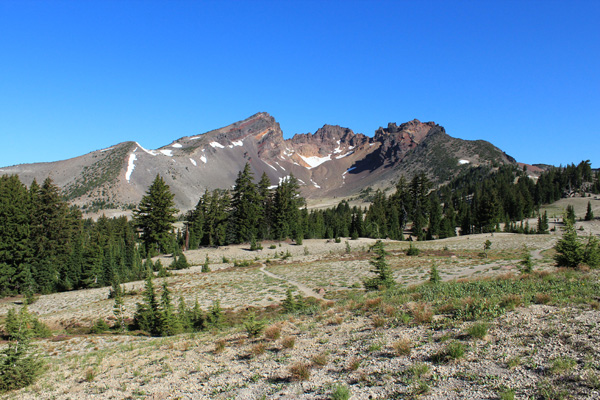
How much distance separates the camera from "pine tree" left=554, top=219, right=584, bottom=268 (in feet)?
56.6

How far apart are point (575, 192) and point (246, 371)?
15823 centimetres

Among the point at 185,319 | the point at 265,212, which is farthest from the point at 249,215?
the point at 185,319

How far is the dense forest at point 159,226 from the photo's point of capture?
37750 millimetres

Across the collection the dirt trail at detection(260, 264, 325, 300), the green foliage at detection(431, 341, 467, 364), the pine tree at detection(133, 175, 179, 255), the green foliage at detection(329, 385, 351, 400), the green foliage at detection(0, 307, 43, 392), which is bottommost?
the dirt trail at detection(260, 264, 325, 300)

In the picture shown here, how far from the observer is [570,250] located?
17.7 m

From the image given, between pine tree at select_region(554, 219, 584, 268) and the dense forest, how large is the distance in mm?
35148

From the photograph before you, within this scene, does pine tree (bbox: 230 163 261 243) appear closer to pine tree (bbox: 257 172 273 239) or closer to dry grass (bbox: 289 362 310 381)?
pine tree (bbox: 257 172 273 239)

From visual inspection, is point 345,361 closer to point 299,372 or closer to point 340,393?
point 299,372

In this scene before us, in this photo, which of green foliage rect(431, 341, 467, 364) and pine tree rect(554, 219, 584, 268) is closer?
green foliage rect(431, 341, 467, 364)

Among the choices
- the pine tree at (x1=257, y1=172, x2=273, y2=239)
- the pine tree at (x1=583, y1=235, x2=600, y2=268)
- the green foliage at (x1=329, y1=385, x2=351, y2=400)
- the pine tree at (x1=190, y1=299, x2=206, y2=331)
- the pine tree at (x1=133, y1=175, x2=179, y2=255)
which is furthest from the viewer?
the pine tree at (x1=257, y1=172, x2=273, y2=239)

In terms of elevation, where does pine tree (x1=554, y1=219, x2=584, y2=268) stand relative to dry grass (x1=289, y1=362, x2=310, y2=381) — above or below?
above

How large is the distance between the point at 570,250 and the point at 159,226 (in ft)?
126

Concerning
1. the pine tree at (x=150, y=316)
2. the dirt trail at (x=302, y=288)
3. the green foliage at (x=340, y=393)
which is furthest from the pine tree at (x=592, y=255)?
the pine tree at (x=150, y=316)

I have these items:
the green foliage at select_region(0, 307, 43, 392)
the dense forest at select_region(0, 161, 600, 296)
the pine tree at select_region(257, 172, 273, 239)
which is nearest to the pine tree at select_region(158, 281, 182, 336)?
the green foliage at select_region(0, 307, 43, 392)
